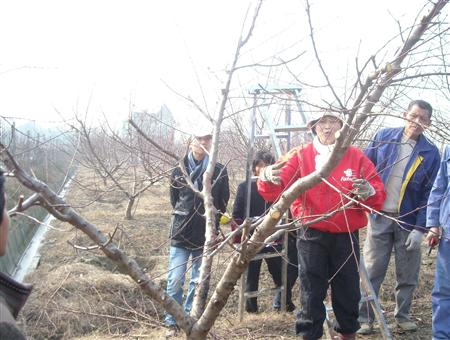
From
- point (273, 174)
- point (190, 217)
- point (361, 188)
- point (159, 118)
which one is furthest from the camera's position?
point (159, 118)

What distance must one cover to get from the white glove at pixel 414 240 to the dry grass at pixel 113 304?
2.35 ft

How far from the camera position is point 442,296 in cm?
287

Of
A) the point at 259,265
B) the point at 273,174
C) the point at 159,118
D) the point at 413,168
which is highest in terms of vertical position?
the point at 159,118

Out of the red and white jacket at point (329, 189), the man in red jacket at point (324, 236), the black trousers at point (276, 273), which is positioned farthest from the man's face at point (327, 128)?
the black trousers at point (276, 273)

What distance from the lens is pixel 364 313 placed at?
338cm

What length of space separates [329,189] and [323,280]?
582 mm

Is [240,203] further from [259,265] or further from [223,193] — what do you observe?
[259,265]

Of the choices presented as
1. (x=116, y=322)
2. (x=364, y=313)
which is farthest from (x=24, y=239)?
(x=364, y=313)

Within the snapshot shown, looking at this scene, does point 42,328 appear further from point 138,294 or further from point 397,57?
point 397,57

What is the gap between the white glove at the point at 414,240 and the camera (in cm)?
305

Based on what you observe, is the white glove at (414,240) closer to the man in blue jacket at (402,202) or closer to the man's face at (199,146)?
the man in blue jacket at (402,202)

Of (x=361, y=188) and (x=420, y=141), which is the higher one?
(x=420, y=141)

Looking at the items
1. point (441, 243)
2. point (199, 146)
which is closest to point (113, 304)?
point (199, 146)

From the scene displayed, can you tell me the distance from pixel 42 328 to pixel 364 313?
9.26 feet
